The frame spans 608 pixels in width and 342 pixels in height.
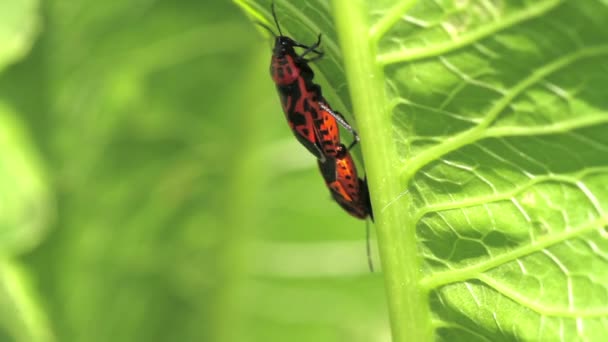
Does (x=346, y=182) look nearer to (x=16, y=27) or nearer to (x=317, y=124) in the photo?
(x=317, y=124)

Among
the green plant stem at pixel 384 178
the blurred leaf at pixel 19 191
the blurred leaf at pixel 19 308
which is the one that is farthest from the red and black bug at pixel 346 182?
the blurred leaf at pixel 19 308

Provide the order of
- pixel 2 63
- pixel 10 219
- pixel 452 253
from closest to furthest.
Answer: pixel 452 253, pixel 2 63, pixel 10 219

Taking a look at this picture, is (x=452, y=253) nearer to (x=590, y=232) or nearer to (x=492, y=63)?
(x=590, y=232)

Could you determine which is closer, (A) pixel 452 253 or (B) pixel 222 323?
(A) pixel 452 253

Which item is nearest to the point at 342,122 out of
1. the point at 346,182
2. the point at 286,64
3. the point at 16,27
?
the point at 346,182

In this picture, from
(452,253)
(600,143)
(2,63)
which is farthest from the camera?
(2,63)

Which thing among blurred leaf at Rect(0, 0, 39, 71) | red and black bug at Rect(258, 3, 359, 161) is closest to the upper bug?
red and black bug at Rect(258, 3, 359, 161)

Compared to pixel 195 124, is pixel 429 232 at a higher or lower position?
lower

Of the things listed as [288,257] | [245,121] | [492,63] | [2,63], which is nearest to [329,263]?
[288,257]
